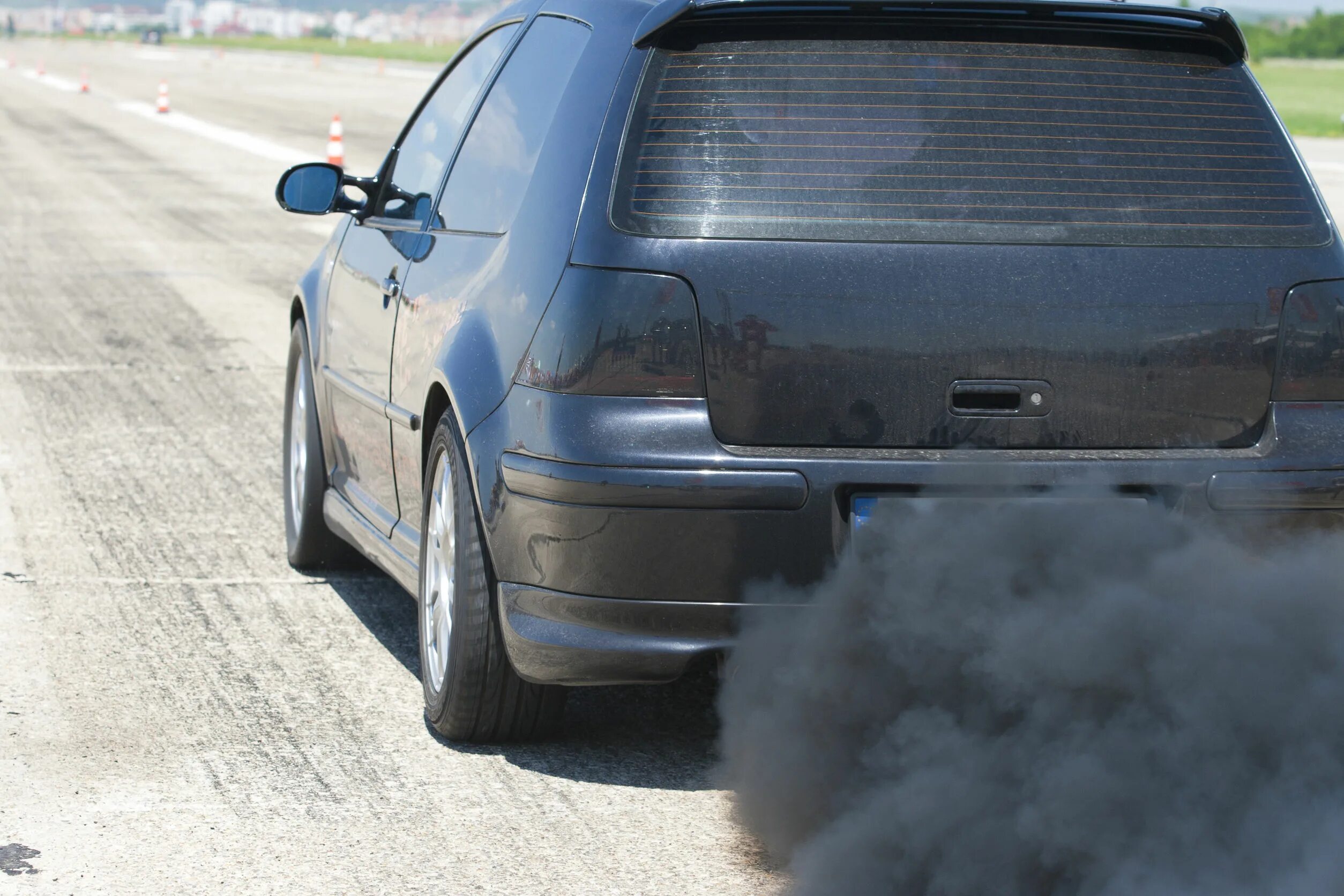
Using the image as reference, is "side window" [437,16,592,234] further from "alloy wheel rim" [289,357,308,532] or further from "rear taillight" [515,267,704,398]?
"alloy wheel rim" [289,357,308,532]

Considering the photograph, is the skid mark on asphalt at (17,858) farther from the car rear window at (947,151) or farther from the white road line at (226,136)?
the white road line at (226,136)

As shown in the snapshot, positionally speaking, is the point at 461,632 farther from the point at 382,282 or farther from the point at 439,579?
the point at 382,282

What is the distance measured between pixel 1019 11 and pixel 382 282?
195 centimetres

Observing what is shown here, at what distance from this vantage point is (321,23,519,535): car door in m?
5.16

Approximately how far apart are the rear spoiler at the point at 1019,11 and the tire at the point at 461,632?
105cm

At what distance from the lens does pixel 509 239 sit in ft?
14.2

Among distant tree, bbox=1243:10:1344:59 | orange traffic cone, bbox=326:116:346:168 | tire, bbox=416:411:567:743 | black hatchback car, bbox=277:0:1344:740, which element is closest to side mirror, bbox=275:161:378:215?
tire, bbox=416:411:567:743

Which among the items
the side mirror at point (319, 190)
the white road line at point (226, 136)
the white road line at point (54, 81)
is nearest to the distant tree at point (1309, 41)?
the white road line at point (54, 81)

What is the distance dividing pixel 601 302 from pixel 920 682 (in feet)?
3.19

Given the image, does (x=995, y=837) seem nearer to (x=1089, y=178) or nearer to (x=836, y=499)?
(x=836, y=499)

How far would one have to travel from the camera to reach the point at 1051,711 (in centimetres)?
355

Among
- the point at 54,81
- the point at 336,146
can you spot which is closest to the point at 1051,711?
the point at 336,146

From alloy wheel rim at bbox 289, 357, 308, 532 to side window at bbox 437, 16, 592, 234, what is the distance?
4.88 ft

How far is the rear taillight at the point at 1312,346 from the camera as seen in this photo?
4035 millimetres
